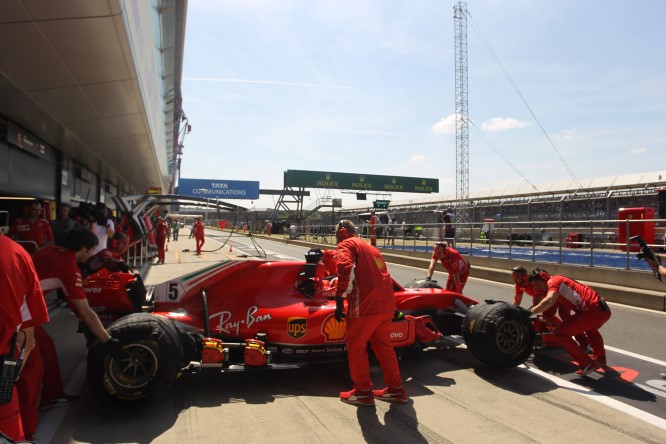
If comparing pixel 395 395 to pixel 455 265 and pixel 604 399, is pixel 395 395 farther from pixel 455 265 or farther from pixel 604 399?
pixel 455 265

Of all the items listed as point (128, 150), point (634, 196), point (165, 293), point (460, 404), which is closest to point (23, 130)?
point (128, 150)

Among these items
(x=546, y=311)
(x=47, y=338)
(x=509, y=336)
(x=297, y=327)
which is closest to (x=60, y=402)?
(x=47, y=338)

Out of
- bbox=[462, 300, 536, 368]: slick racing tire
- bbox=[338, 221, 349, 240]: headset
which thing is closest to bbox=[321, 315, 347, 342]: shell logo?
bbox=[338, 221, 349, 240]: headset

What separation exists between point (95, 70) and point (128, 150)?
8988 mm

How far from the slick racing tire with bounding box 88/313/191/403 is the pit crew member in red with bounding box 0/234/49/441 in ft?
4.36

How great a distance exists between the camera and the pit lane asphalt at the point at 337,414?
3.57 metres

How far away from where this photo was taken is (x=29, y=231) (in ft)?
30.0

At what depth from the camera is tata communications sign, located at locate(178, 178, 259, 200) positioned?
55094 millimetres

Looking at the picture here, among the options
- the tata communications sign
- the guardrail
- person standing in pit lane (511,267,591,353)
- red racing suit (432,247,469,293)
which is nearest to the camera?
person standing in pit lane (511,267,591,353)

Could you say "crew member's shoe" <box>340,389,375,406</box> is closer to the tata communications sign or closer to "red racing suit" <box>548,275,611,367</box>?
"red racing suit" <box>548,275,611,367</box>

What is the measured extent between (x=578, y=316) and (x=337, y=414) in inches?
123

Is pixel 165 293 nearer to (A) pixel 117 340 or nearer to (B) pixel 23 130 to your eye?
(A) pixel 117 340

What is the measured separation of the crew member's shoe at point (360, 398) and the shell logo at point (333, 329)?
771 millimetres

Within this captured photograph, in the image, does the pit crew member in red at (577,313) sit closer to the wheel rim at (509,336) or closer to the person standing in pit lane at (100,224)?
the wheel rim at (509,336)
